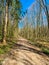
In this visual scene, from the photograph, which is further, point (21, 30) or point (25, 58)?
point (21, 30)

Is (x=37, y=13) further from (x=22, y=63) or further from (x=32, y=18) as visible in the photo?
(x=22, y=63)

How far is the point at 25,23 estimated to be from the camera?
57719 mm

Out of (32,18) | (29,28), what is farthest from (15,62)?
(29,28)

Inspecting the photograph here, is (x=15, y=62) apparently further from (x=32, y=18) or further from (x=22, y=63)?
(x=32, y=18)

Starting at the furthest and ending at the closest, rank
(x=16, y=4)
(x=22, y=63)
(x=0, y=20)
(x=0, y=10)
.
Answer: (x=0, y=20)
(x=0, y=10)
(x=16, y=4)
(x=22, y=63)

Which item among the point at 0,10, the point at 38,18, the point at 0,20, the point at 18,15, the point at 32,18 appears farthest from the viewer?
the point at 32,18

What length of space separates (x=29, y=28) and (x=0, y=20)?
25113mm

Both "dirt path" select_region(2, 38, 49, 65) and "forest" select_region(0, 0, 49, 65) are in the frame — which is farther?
"forest" select_region(0, 0, 49, 65)

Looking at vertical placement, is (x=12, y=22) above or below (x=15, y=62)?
above

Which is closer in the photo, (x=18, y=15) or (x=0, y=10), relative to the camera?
(x=18, y=15)

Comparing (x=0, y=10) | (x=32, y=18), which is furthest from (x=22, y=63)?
(x=32, y=18)

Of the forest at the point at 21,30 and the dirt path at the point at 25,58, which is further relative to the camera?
the forest at the point at 21,30

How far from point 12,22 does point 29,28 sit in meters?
23.3

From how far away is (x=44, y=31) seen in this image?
45.8 meters
